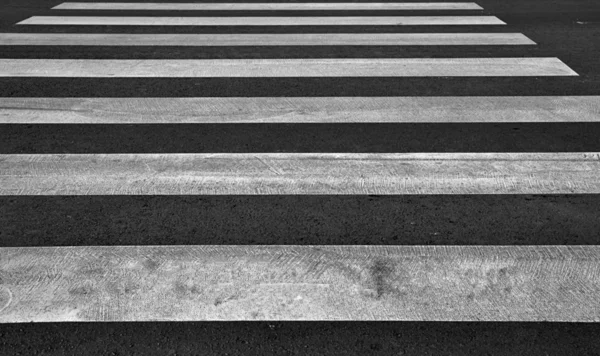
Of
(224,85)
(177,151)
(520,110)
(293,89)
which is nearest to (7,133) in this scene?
(177,151)

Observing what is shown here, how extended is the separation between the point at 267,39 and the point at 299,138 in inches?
132

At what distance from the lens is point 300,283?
355cm

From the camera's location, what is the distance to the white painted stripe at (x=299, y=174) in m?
4.62

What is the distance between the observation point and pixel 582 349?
10.2ft

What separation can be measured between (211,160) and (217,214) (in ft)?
2.64

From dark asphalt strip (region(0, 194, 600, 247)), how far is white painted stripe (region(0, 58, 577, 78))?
279 cm

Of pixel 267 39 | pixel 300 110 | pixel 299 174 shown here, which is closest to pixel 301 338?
pixel 299 174
